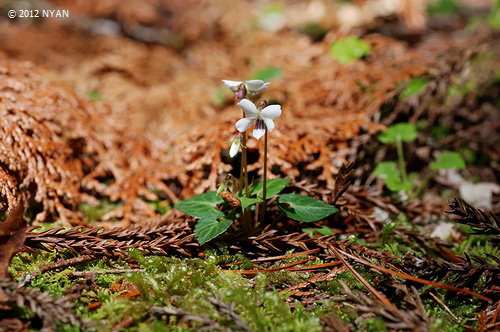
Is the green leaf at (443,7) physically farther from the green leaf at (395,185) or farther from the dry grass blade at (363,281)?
the dry grass blade at (363,281)

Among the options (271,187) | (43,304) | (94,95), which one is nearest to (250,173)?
(271,187)

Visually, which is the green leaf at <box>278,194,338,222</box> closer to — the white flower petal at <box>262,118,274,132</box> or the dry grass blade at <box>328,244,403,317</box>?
the dry grass blade at <box>328,244,403,317</box>

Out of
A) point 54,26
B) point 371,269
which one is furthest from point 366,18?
point 54,26

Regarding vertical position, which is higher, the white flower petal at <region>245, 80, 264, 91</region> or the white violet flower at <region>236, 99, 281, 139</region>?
the white flower petal at <region>245, 80, 264, 91</region>

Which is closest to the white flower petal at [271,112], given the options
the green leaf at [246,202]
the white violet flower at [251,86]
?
the white violet flower at [251,86]

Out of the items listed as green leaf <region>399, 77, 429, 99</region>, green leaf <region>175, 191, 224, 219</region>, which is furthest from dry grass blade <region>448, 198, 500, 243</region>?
green leaf <region>399, 77, 429, 99</region>

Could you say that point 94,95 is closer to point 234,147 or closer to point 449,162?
point 234,147

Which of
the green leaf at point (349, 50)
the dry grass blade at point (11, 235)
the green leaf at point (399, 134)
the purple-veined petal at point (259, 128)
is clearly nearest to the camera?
the dry grass blade at point (11, 235)
